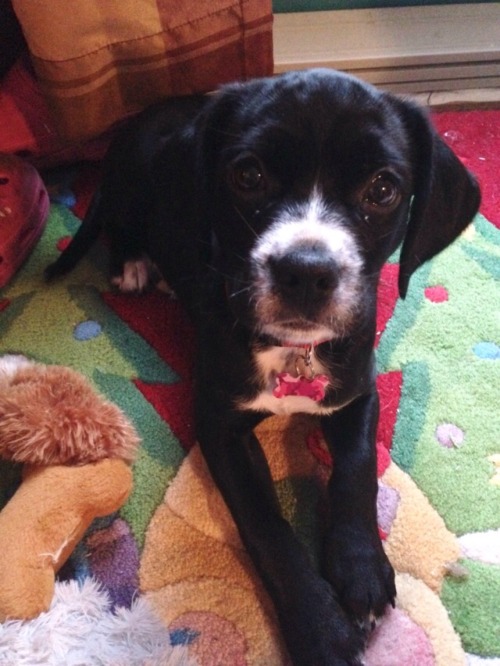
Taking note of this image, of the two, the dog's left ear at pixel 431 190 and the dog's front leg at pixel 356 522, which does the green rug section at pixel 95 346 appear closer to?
the dog's front leg at pixel 356 522

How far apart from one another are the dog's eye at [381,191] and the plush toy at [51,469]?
22.3 inches

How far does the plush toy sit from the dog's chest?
0.25m

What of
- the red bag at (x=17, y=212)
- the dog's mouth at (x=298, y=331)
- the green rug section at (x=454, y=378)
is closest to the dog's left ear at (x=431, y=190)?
the dog's mouth at (x=298, y=331)

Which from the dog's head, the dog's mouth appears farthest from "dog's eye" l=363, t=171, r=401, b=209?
the dog's mouth

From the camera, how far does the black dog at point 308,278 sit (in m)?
1.09

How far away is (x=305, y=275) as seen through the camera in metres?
1.04

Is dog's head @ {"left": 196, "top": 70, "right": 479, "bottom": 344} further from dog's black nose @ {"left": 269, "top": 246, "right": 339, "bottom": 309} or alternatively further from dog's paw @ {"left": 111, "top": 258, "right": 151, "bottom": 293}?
dog's paw @ {"left": 111, "top": 258, "right": 151, "bottom": 293}

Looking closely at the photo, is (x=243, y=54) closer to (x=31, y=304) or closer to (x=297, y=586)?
(x=31, y=304)

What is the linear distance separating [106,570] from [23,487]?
0.22 meters

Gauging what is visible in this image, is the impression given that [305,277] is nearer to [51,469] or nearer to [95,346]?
[51,469]

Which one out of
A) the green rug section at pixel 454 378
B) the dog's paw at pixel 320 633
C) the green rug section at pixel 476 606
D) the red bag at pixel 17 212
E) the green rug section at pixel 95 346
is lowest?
the green rug section at pixel 476 606

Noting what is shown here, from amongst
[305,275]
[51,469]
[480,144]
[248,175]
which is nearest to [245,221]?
[248,175]

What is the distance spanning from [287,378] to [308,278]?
292 millimetres

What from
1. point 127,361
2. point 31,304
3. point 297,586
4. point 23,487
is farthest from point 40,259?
point 297,586
